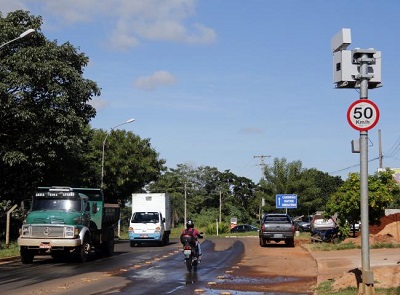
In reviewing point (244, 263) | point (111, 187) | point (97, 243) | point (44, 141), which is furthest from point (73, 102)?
point (111, 187)

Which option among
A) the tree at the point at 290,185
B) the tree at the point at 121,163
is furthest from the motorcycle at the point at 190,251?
the tree at the point at 290,185

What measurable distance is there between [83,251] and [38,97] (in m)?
11.8

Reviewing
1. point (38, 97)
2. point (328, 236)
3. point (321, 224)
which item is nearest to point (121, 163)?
point (38, 97)

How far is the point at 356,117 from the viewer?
10.5 m

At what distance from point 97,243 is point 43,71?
33.5 feet

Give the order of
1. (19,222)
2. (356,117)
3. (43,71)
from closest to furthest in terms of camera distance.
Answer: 1. (356,117)
2. (43,71)
3. (19,222)

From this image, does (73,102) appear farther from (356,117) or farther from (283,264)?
(356,117)

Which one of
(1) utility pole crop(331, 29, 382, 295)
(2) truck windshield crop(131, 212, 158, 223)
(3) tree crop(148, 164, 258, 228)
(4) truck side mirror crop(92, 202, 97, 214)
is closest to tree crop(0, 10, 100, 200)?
(2) truck windshield crop(131, 212, 158, 223)

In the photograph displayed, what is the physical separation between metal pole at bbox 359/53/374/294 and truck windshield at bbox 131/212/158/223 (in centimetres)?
2362

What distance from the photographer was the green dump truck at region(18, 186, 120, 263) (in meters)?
20.4

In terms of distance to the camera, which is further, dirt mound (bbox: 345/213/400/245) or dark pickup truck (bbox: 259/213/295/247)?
dark pickup truck (bbox: 259/213/295/247)

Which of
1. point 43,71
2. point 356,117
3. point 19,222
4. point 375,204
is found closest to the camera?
point 356,117

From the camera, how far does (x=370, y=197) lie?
26531 millimetres

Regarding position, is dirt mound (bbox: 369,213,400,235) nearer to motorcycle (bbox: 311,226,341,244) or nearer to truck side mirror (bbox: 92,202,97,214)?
motorcycle (bbox: 311,226,341,244)
